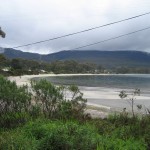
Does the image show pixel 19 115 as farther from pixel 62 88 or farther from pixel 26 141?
pixel 26 141

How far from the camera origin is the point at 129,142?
10180 mm

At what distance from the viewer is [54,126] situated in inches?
400

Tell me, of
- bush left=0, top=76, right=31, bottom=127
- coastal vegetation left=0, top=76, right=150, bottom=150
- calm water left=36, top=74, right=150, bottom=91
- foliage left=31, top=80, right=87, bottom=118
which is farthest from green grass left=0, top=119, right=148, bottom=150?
calm water left=36, top=74, right=150, bottom=91

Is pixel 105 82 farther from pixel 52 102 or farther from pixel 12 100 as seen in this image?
pixel 12 100

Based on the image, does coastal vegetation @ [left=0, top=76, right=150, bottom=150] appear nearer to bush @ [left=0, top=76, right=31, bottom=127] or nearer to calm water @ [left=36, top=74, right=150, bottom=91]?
bush @ [left=0, top=76, right=31, bottom=127]

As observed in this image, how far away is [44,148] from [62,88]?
614cm

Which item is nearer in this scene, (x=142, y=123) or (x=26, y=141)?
(x=26, y=141)

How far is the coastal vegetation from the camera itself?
893 cm

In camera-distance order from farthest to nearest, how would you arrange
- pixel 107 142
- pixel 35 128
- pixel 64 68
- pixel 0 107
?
pixel 64 68 → pixel 0 107 → pixel 35 128 → pixel 107 142

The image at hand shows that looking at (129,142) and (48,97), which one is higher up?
Answer: (48,97)

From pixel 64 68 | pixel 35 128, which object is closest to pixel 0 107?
pixel 35 128

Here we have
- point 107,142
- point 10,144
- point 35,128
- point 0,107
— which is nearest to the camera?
point 10,144

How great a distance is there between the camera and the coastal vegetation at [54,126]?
8930mm

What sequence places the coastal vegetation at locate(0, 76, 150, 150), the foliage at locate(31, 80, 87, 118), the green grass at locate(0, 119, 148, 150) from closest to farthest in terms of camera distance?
the green grass at locate(0, 119, 148, 150), the coastal vegetation at locate(0, 76, 150, 150), the foliage at locate(31, 80, 87, 118)
